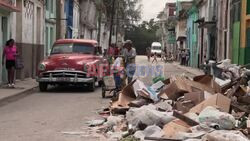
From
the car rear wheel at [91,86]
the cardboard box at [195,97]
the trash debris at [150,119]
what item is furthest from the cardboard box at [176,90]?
the car rear wheel at [91,86]

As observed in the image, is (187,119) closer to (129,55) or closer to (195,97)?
(195,97)

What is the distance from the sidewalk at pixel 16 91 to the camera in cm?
1581

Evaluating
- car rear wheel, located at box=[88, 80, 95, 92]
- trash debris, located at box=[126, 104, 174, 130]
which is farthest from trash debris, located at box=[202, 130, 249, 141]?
car rear wheel, located at box=[88, 80, 95, 92]

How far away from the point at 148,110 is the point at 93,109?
3.80 meters

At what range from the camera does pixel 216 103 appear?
10.3m

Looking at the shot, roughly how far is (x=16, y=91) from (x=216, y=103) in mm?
9141

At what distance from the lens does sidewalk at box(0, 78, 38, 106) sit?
15806mm

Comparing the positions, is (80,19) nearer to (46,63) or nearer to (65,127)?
(46,63)

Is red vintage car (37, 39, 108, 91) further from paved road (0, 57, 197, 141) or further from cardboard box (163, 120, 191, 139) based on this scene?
cardboard box (163, 120, 191, 139)

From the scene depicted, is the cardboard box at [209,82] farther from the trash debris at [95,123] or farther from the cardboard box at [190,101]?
the trash debris at [95,123]

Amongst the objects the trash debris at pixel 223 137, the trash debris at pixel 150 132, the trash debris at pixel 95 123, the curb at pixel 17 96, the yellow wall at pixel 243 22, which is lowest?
the curb at pixel 17 96

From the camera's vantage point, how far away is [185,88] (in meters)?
12.3

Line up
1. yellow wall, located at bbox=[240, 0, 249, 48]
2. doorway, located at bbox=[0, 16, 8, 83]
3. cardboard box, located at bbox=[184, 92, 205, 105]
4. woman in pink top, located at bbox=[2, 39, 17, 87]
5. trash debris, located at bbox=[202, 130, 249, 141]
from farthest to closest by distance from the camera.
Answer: yellow wall, located at bbox=[240, 0, 249, 48] < doorway, located at bbox=[0, 16, 8, 83] < woman in pink top, located at bbox=[2, 39, 17, 87] < cardboard box, located at bbox=[184, 92, 205, 105] < trash debris, located at bbox=[202, 130, 249, 141]

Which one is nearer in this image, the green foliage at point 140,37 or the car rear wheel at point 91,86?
the car rear wheel at point 91,86
